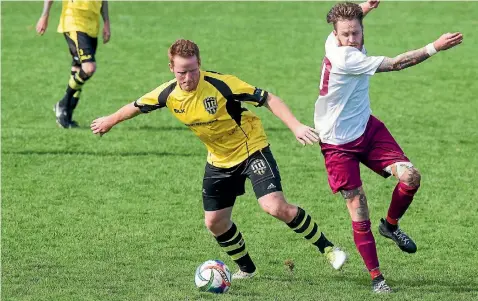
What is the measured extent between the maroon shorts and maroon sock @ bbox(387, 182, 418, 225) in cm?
20

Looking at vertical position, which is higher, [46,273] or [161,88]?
[161,88]

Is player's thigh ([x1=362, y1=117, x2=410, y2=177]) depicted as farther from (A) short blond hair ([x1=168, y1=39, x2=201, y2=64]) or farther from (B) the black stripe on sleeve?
(A) short blond hair ([x1=168, y1=39, x2=201, y2=64])

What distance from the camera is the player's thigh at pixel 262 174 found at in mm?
9383

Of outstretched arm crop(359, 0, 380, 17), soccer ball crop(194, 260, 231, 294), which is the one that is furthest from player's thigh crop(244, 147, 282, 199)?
outstretched arm crop(359, 0, 380, 17)

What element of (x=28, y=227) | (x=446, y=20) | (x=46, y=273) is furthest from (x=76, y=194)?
(x=446, y=20)

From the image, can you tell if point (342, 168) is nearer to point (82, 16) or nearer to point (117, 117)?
point (117, 117)

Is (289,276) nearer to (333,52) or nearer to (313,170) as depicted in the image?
(333,52)

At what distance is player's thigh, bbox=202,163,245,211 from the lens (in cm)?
959

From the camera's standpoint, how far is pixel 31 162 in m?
14.9

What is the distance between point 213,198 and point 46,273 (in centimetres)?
174

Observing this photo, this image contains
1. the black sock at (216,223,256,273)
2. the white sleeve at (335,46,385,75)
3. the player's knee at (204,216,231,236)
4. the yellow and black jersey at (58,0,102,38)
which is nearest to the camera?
the white sleeve at (335,46,385,75)

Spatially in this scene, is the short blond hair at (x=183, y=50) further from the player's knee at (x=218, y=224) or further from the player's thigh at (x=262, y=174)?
the player's knee at (x=218, y=224)

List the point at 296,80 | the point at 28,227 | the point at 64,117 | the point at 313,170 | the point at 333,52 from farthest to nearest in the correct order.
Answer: the point at 296,80 → the point at 64,117 → the point at 313,170 → the point at 28,227 → the point at 333,52

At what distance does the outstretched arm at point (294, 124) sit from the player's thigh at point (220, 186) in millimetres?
802
